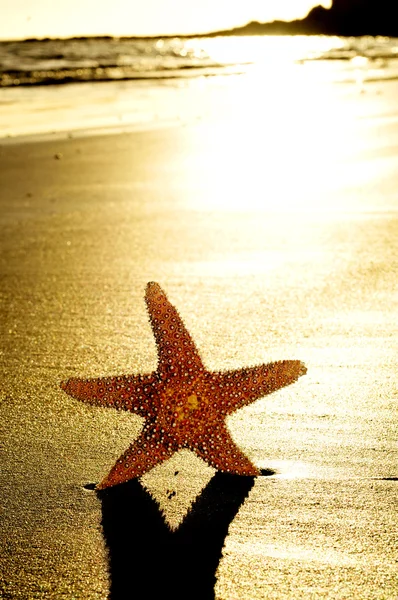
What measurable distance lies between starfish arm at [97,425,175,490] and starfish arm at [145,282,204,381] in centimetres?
20

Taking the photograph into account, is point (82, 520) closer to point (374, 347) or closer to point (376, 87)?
point (374, 347)

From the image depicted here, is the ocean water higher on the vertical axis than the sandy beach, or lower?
higher

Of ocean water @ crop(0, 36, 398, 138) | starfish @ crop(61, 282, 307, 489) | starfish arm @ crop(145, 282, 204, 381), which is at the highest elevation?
ocean water @ crop(0, 36, 398, 138)

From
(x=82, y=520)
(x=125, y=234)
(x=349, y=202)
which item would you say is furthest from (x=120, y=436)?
(x=349, y=202)

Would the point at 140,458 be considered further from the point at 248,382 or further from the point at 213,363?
the point at 213,363

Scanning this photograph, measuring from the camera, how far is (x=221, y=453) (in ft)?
6.43

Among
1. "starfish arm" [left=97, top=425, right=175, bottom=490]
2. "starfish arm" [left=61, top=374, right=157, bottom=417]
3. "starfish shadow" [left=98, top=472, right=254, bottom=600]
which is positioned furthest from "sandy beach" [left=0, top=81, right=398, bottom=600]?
"starfish arm" [left=61, top=374, right=157, bottom=417]

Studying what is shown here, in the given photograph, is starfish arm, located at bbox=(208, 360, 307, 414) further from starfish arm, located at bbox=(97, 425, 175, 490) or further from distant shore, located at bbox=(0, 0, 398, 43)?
distant shore, located at bbox=(0, 0, 398, 43)

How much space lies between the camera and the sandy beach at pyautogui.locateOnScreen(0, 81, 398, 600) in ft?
6.24

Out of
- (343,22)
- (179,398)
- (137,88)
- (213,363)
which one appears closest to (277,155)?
(213,363)

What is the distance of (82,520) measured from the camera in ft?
6.80

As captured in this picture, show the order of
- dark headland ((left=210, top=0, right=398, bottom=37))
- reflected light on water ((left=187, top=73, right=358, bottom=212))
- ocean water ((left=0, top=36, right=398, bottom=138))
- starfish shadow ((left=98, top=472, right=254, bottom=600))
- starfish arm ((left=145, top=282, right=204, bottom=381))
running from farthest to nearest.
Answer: dark headland ((left=210, top=0, right=398, bottom=37)) → ocean water ((left=0, top=36, right=398, bottom=138)) → reflected light on water ((left=187, top=73, right=358, bottom=212)) → starfish arm ((left=145, top=282, right=204, bottom=381)) → starfish shadow ((left=98, top=472, right=254, bottom=600))

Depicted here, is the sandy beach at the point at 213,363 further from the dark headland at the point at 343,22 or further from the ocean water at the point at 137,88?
the dark headland at the point at 343,22

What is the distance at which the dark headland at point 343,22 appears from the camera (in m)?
85.4
